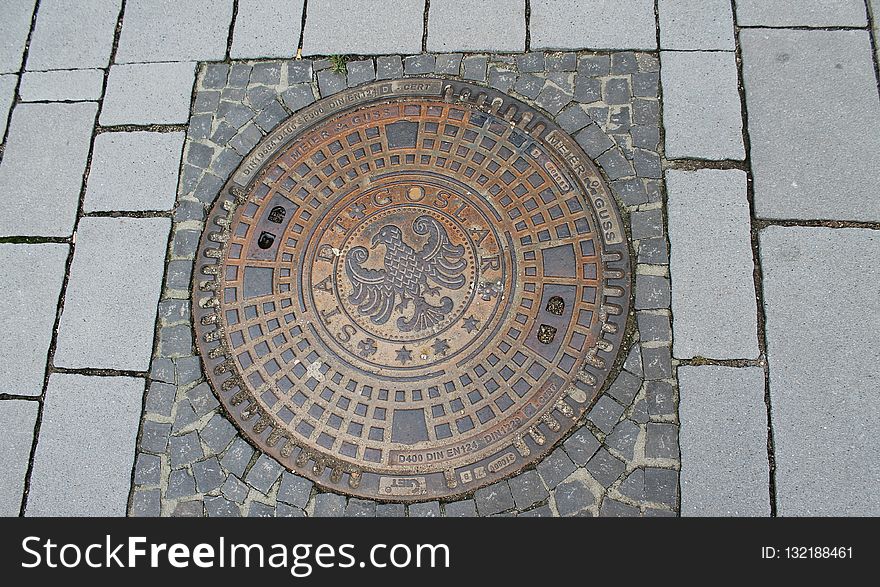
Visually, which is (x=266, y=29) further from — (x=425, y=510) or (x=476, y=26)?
(x=425, y=510)

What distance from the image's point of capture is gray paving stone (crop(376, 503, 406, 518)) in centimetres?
370

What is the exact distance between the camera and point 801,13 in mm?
4324

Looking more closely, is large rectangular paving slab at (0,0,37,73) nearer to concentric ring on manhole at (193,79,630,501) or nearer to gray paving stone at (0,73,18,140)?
gray paving stone at (0,73,18,140)

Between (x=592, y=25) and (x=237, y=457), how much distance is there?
349 cm

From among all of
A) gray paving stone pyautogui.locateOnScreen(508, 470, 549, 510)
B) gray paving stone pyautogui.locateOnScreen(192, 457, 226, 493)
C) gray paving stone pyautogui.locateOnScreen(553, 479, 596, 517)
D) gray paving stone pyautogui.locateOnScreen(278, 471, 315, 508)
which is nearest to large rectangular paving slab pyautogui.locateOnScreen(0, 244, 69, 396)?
gray paving stone pyautogui.locateOnScreen(192, 457, 226, 493)

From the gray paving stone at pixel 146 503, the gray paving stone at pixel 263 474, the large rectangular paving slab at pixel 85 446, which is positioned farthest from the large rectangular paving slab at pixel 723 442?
the large rectangular paving slab at pixel 85 446

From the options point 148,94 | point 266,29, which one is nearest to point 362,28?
point 266,29

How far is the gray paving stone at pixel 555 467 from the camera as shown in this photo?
3682 mm

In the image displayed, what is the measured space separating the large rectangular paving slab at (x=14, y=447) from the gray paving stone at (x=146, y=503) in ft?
2.27

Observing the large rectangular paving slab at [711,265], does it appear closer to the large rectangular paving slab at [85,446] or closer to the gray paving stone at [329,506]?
the gray paving stone at [329,506]

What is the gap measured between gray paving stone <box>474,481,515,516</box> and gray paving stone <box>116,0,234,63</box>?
3.21 m

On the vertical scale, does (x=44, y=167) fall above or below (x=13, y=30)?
below

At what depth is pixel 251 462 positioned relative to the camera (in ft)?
12.5

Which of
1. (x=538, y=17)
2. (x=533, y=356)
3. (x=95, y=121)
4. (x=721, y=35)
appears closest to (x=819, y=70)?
(x=721, y=35)
